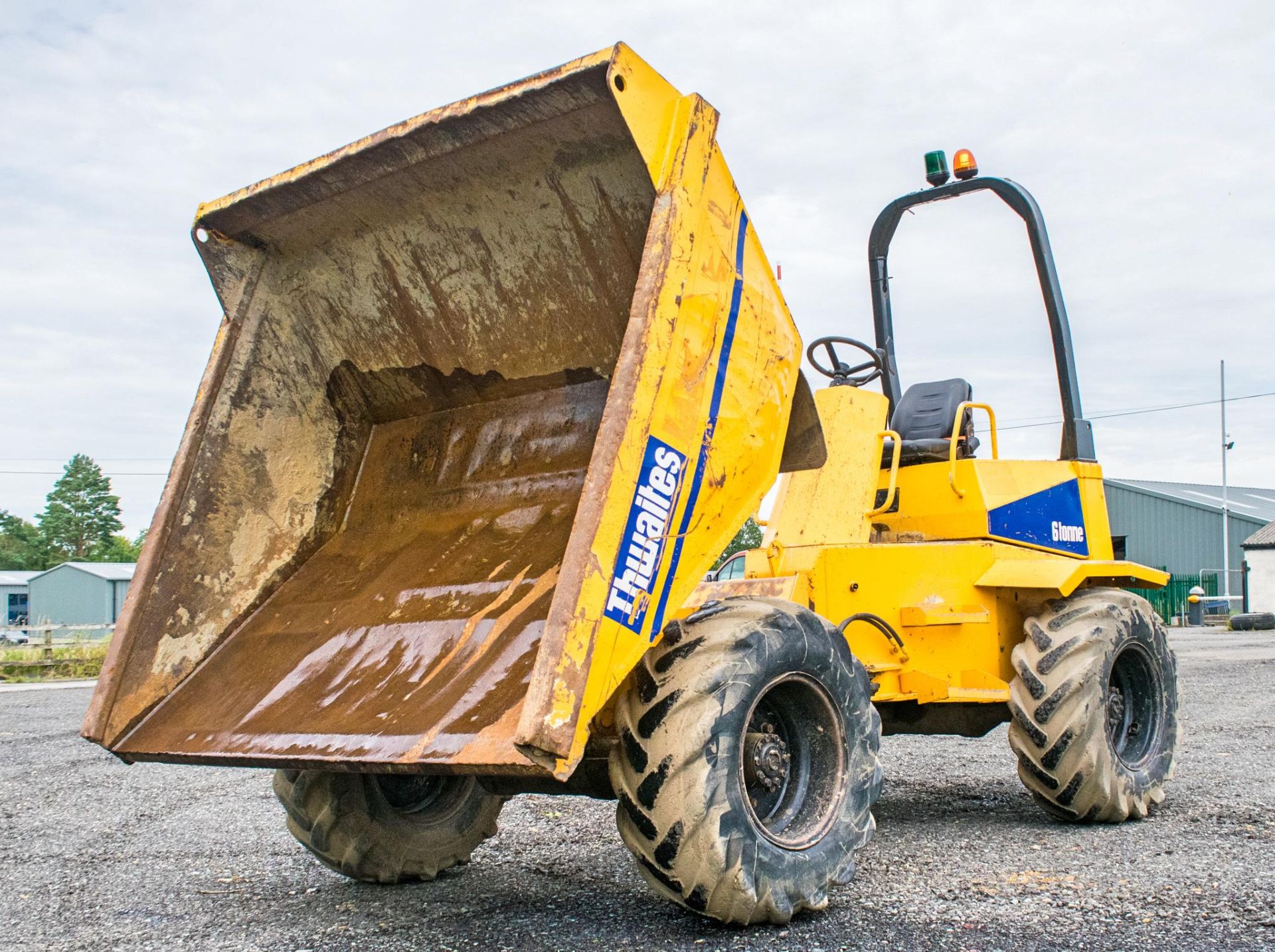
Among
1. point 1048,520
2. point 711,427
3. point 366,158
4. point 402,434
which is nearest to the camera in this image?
point 711,427

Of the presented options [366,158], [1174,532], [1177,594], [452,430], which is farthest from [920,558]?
[1174,532]

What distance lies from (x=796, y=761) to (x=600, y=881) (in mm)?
951

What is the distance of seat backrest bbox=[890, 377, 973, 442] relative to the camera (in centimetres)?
592

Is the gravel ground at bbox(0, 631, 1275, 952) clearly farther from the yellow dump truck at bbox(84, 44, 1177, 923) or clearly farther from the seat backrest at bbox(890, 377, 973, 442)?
the seat backrest at bbox(890, 377, 973, 442)

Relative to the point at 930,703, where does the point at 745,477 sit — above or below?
above

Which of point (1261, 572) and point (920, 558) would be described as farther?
point (1261, 572)

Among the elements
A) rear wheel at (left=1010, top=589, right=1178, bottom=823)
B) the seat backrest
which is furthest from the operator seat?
rear wheel at (left=1010, top=589, right=1178, bottom=823)

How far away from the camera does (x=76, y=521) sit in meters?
75.2

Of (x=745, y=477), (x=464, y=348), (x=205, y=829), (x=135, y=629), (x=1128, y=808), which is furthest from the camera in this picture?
(x=205, y=829)

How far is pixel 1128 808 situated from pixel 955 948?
94.1 inches

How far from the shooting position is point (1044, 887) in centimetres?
387

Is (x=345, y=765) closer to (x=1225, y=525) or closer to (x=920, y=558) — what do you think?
(x=920, y=558)

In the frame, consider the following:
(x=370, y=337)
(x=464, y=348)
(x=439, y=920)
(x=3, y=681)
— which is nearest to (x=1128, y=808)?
(x=439, y=920)

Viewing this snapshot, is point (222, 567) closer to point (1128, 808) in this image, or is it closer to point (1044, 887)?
point (1044, 887)
